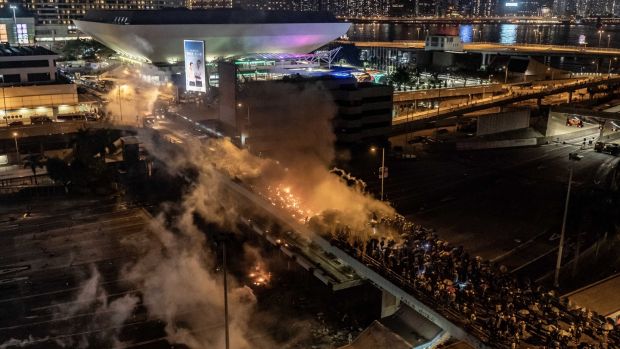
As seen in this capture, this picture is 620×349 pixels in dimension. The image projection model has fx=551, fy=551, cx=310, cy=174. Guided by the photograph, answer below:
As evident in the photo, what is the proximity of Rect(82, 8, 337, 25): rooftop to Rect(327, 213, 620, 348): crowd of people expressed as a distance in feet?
157

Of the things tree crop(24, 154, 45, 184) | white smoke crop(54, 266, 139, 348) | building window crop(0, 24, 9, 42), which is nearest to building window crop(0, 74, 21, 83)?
tree crop(24, 154, 45, 184)

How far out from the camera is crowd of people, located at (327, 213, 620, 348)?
14545 millimetres

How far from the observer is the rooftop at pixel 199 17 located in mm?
60750

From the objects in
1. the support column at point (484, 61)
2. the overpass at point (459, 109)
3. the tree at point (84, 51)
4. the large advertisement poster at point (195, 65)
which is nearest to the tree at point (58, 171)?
the large advertisement poster at point (195, 65)

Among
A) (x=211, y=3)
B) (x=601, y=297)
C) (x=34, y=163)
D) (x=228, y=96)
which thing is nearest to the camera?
(x=601, y=297)

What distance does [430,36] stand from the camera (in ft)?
305

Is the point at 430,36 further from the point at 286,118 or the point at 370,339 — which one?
the point at 370,339

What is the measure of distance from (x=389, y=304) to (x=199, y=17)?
5137 cm

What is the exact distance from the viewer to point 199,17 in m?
62.5

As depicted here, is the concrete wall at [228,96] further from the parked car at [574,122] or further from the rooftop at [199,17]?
the parked car at [574,122]

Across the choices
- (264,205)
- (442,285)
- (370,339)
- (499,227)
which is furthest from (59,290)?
(499,227)

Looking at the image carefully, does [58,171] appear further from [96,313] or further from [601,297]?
[601,297]

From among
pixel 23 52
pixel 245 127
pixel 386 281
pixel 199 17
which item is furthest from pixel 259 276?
pixel 199 17

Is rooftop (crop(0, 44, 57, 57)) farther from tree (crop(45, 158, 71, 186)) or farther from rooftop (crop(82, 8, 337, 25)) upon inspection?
tree (crop(45, 158, 71, 186))
